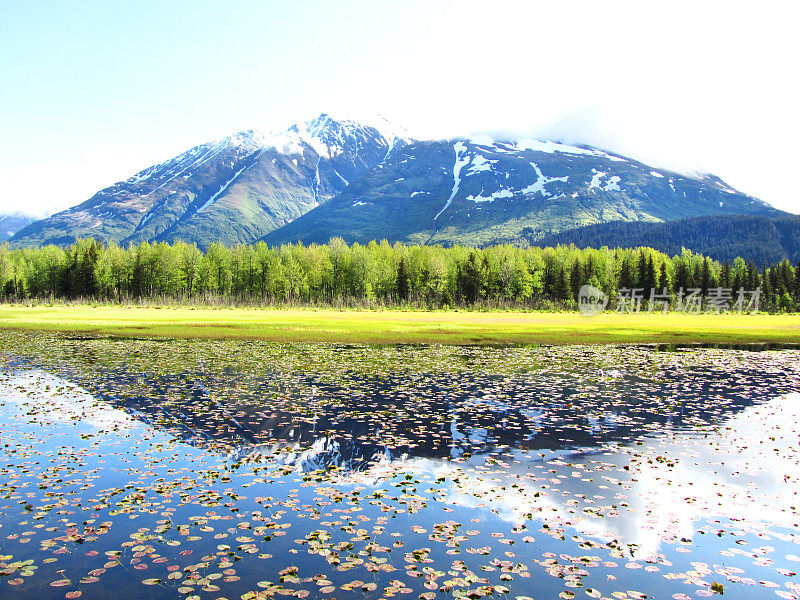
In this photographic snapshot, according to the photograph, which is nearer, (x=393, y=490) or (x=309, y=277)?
(x=393, y=490)

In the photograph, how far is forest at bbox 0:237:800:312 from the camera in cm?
13725

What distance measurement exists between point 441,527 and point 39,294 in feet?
549

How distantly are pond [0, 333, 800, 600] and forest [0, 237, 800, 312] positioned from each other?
109 meters

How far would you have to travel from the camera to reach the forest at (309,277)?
137m

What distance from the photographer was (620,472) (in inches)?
538

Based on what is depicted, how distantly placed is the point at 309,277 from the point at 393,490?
431ft

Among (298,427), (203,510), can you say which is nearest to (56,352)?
(298,427)

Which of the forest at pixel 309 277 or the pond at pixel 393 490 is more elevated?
the forest at pixel 309 277

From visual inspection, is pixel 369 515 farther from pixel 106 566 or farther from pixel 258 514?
pixel 106 566

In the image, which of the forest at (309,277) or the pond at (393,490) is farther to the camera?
the forest at (309,277)

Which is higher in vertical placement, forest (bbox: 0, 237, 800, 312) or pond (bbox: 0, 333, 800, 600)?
forest (bbox: 0, 237, 800, 312)

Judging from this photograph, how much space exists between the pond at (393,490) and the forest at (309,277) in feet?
359

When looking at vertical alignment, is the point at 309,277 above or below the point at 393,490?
above

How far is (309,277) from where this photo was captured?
141 meters
